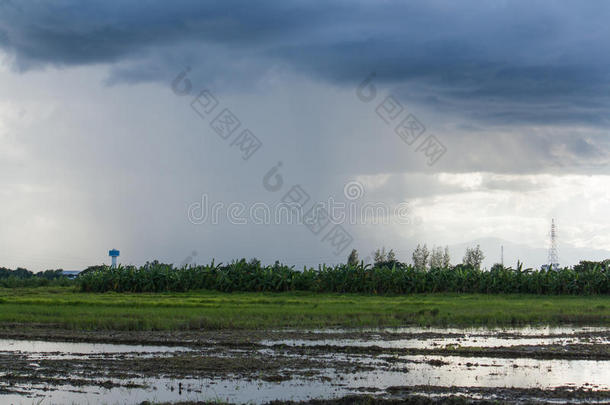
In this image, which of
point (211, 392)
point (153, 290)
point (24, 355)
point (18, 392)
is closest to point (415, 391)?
point (211, 392)

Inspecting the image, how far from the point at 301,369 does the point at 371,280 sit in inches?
1276

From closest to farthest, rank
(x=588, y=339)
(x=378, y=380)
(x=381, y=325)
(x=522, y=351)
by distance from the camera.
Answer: (x=378, y=380)
(x=522, y=351)
(x=588, y=339)
(x=381, y=325)

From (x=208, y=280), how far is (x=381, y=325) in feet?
85.4

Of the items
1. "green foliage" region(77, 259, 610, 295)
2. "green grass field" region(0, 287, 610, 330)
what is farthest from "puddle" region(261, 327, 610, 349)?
"green foliage" region(77, 259, 610, 295)

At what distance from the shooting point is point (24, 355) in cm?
1577

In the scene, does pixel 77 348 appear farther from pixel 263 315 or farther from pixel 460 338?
pixel 460 338

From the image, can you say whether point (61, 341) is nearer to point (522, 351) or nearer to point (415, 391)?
point (415, 391)

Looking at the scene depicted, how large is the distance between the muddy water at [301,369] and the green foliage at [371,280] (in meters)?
26.0

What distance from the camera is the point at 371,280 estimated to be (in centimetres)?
4581

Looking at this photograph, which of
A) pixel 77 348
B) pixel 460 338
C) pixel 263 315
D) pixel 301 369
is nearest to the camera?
pixel 301 369

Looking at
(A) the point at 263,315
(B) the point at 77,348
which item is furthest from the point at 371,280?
(B) the point at 77,348

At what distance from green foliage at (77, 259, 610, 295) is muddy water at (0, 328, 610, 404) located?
2600 cm

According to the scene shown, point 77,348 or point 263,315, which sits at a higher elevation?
point 263,315

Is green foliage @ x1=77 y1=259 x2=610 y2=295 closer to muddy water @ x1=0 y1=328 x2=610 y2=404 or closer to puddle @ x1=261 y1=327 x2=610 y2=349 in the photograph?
puddle @ x1=261 y1=327 x2=610 y2=349
